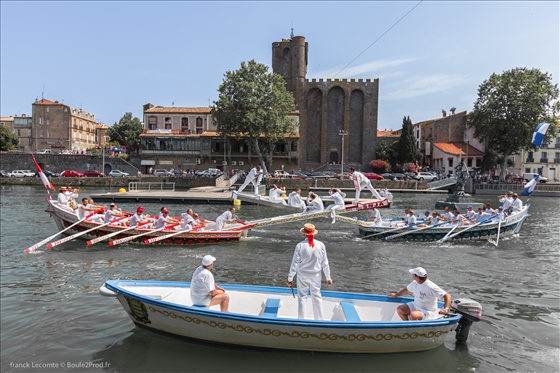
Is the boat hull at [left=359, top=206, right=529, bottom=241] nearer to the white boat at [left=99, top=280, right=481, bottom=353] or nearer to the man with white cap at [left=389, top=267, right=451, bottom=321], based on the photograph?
the white boat at [left=99, top=280, right=481, bottom=353]

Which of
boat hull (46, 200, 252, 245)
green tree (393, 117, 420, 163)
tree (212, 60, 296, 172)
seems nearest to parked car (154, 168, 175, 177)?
tree (212, 60, 296, 172)

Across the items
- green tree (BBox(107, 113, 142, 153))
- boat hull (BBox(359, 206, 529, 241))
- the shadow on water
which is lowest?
the shadow on water

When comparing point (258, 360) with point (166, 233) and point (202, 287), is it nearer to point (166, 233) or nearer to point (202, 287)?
point (202, 287)

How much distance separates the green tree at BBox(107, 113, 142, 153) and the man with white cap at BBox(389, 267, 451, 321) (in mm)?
81908

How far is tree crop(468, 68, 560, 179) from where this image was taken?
59.1 metres

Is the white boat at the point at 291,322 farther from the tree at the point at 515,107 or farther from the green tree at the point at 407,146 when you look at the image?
the green tree at the point at 407,146

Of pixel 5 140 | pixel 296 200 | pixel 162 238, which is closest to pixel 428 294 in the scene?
pixel 162 238

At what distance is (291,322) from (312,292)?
2.58 feet

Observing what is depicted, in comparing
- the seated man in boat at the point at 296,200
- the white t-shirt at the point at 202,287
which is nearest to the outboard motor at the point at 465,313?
the white t-shirt at the point at 202,287

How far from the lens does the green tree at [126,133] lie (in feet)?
277

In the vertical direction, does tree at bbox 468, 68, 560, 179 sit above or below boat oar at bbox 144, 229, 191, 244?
above

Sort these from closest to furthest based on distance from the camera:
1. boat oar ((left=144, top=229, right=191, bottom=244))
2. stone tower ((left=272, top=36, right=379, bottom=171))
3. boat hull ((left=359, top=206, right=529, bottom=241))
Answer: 1. boat oar ((left=144, top=229, right=191, bottom=244))
2. boat hull ((left=359, top=206, right=529, bottom=241))
3. stone tower ((left=272, top=36, right=379, bottom=171))

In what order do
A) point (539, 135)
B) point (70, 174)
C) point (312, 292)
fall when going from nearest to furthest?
point (312, 292)
point (539, 135)
point (70, 174)

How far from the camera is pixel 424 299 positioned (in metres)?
9.01
